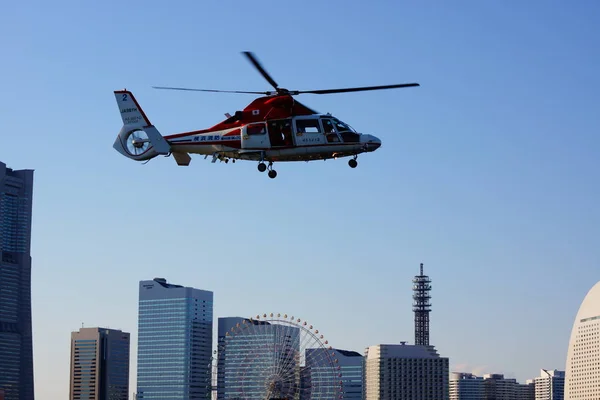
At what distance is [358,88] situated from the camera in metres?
106

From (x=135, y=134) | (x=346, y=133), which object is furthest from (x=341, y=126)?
(x=135, y=134)

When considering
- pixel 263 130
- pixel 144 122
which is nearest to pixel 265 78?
pixel 263 130

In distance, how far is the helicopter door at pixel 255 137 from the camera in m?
111

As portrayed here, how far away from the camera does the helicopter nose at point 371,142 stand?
112 metres

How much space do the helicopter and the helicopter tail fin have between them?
89 millimetres

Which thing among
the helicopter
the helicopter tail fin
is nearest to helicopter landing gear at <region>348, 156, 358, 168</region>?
the helicopter

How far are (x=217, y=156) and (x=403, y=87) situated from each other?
1887 centimetres

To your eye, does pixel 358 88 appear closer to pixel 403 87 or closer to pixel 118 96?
pixel 403 87

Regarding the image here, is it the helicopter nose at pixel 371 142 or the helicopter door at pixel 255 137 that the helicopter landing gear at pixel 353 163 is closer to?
the helicopter nose at pixel 371 142

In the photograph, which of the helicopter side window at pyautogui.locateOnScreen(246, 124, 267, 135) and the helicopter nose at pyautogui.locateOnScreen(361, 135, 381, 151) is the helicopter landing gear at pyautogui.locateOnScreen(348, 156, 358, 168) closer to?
the helicopter nose at pyautogui.locateOnScreen(361, 135, 381, 151)

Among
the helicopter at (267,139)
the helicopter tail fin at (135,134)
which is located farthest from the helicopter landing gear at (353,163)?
the helicopter tail fin at (135,134)

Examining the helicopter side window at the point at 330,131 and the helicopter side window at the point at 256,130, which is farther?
the helicopter side window at the point at 330,131

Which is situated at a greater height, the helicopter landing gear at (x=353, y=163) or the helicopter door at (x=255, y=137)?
the helicopter door at (x=255, y=137)

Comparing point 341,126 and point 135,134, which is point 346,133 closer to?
point 341,126
